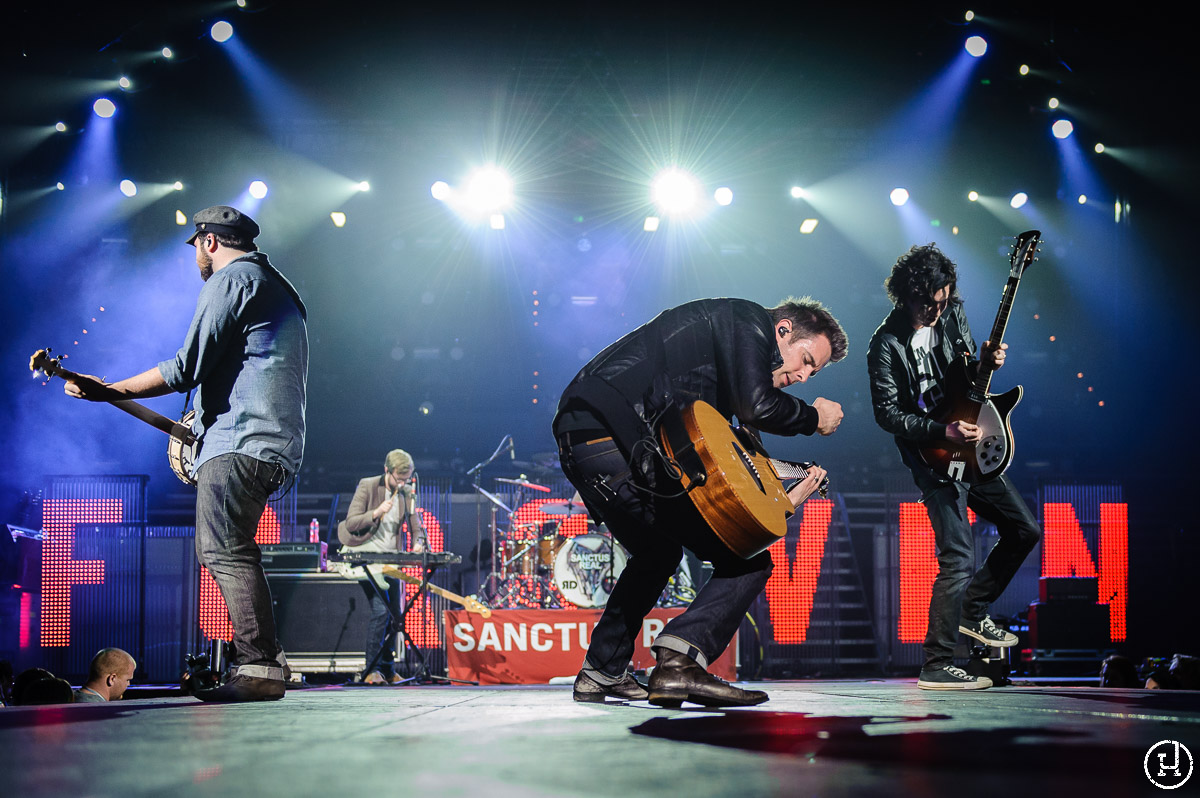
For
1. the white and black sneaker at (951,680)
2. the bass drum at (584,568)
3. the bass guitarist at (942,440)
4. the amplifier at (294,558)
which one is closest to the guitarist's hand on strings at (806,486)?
the bass guitarist at (942,440)

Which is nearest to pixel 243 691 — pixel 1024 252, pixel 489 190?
pixel 1024 252

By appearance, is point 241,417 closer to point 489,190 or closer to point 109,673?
point 109,673

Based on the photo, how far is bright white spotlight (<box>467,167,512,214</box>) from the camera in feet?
47.1

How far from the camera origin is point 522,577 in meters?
11.0

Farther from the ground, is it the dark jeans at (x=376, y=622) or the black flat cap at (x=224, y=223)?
the black flat cap at (x=224, y=223)

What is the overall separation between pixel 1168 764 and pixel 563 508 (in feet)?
29.0

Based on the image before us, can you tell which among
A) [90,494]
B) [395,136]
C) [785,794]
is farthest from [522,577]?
[785,794]

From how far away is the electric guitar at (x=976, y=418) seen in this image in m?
4.61

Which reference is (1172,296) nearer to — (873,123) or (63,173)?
(873,123)

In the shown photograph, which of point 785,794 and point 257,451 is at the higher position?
point 257,451

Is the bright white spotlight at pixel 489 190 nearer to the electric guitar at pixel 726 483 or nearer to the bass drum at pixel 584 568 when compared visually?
the bass drum at pixel 584 568

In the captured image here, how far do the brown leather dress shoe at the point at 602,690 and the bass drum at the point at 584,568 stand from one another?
6.55 metres

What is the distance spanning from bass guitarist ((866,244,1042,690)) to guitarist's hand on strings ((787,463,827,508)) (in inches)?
46.2

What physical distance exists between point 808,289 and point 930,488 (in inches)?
468
